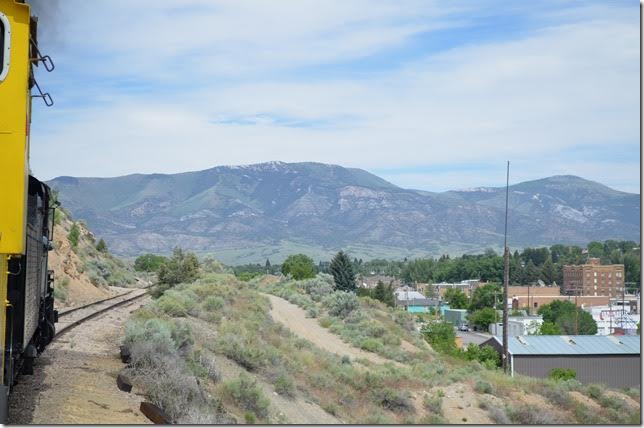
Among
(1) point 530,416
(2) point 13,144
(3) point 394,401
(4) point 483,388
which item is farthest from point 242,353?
(2) point 13,144

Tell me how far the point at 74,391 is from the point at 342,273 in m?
61.3

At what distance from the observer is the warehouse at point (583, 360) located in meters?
52.7

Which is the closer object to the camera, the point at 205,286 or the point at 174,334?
the point at 174,334

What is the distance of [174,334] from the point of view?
21.5 m

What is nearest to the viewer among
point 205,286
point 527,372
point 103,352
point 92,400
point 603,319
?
point 92,400

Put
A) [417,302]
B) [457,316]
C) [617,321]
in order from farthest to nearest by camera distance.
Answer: [417,302]
[457,316]
[617,321]

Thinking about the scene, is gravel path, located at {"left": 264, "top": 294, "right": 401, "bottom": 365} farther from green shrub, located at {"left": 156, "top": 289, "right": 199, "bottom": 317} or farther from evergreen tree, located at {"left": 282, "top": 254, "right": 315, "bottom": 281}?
evergreen tree, located at {"left": 282, "top": 254, "right": 315, "bottom": 281}

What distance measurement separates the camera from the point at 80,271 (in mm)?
53156

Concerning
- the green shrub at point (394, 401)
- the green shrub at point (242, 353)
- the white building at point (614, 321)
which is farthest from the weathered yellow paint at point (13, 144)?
the white building at point (614, 321)

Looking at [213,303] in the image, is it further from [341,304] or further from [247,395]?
[341,304]

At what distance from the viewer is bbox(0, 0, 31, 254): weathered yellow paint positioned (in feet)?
27.3

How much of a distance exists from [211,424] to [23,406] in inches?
114

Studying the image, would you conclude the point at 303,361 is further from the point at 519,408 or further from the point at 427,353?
the point at 427,353

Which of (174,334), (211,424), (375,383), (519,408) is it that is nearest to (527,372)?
(519,408)
